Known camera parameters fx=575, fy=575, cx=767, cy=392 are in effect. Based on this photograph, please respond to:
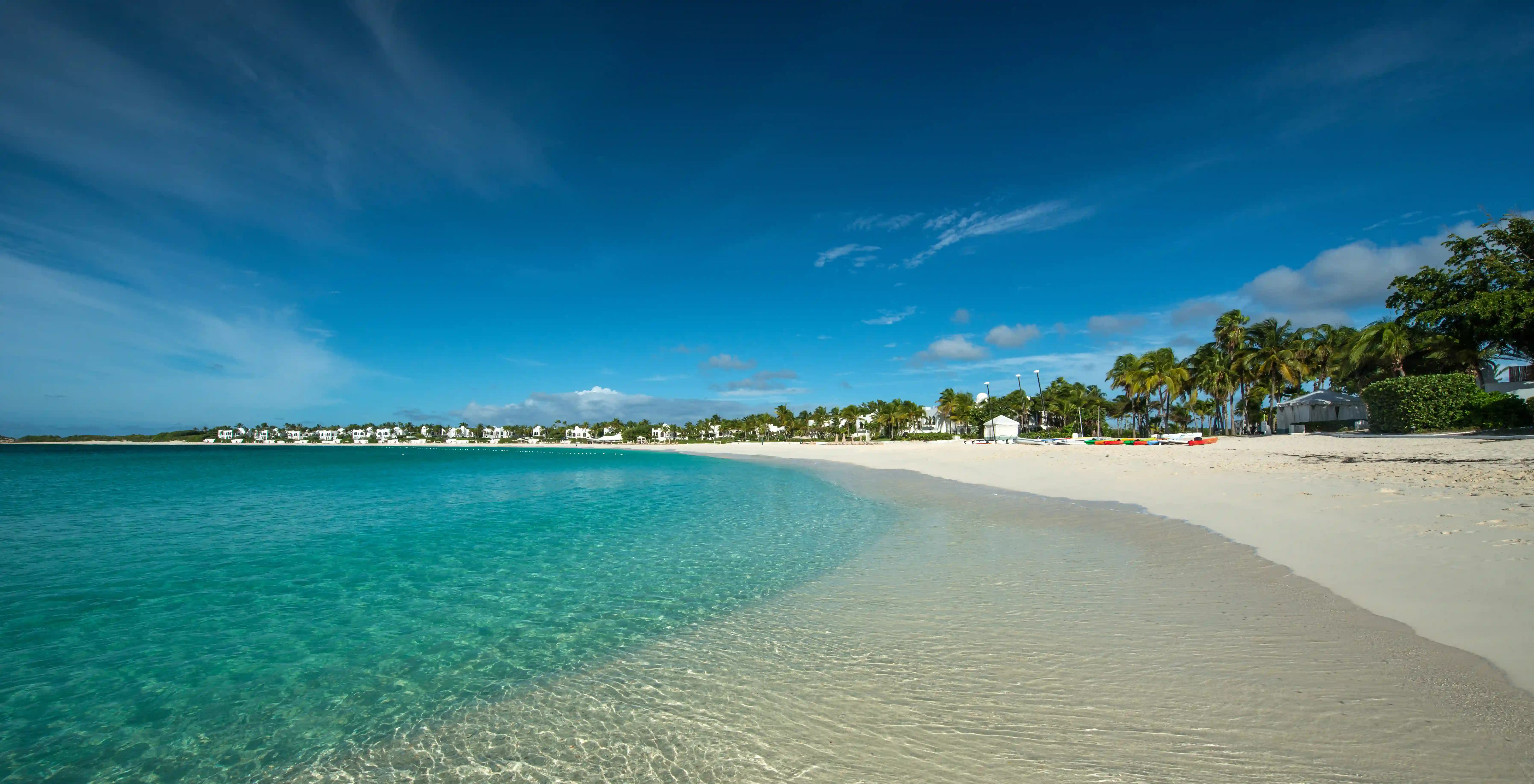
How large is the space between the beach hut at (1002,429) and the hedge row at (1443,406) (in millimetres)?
40593

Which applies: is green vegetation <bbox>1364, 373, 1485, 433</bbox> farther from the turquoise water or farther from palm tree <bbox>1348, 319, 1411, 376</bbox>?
the turquoise water

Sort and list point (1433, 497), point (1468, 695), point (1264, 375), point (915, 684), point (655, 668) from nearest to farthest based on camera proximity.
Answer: point (1468, 695) → point (915, 684) → point (655, 668) → point (1433, 497) → point (1264, 375)

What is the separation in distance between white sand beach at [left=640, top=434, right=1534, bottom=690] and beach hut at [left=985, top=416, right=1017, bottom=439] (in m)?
46.4

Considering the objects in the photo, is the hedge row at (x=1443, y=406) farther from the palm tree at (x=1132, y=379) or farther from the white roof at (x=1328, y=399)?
the palm tree at (x=1132, y=379)

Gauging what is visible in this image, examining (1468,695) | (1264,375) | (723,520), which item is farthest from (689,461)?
(1468,695)

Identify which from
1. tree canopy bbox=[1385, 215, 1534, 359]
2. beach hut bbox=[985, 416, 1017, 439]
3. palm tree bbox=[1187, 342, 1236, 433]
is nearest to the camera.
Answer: tree canopy bbox=[1385, 215, 1534, 359]

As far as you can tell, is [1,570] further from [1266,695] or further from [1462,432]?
[1462,432]

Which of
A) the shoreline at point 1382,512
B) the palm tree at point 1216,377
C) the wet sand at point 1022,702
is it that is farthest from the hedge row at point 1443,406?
the wet sand at point 1022,702

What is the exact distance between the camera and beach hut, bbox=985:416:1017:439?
7500cm

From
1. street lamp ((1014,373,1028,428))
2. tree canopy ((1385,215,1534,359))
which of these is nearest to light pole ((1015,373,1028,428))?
street lamp ((1014,373,1028,428))

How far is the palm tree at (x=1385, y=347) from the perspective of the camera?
1601 inches

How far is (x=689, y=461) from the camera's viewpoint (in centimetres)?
6950

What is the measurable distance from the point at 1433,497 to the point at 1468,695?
1025cm

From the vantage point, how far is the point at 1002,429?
75625 millimetres
